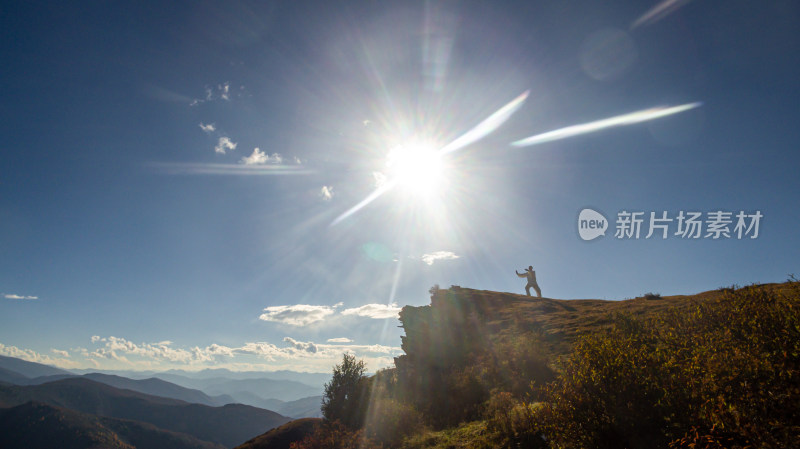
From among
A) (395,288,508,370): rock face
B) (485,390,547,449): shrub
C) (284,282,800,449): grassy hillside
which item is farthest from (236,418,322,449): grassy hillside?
(485,390,547,449): shrub

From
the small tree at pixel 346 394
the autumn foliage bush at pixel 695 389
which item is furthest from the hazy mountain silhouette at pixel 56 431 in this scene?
the autumn foliage bush at pixel 695 389

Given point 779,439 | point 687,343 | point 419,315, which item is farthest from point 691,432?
point 419,315

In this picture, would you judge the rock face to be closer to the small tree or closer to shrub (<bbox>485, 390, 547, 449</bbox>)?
the small tree

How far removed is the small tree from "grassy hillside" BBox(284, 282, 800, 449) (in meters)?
0.31

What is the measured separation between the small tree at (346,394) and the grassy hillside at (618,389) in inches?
12.4

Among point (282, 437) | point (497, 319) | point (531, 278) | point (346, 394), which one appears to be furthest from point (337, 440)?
point (282, 437)

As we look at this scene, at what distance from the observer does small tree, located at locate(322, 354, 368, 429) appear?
17781 mm

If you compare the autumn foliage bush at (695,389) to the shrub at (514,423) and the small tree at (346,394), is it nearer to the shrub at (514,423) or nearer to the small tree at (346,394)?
the shrub at (514,423)

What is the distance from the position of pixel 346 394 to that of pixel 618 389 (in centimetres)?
1659

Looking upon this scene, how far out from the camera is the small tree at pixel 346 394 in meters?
17.8

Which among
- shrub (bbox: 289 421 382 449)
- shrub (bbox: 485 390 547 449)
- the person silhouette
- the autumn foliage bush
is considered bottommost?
shrub (bbox: 289 421 382 449)

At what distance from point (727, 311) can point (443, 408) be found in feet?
33.9

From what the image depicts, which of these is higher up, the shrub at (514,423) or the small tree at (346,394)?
the shrub at (514,423)

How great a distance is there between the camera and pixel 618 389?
6.97 metres
